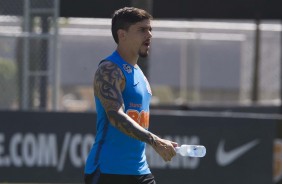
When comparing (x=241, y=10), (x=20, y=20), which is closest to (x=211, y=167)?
(x=20, y=20)

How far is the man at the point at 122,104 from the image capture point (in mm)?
6012

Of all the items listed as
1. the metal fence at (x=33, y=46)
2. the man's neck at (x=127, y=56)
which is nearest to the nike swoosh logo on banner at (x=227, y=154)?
the metal fence at (x=33, y=46)

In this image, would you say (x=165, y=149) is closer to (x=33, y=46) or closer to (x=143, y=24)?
(x=143, y=24)

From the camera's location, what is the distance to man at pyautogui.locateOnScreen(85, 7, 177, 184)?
601cm

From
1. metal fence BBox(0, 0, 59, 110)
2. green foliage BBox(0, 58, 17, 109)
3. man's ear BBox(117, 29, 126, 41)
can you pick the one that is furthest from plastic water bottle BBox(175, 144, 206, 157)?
green foliage BBox(0, 58, 17, 109)

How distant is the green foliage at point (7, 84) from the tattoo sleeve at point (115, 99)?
7843mm

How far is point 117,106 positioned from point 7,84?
8.22m

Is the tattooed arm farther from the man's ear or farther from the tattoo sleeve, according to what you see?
the man's ear

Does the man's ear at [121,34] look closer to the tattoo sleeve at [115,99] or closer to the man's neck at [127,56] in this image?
the man's neck at [127,56]

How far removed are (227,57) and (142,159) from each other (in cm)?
1669

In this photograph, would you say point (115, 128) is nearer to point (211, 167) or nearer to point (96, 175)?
point (96, 175)

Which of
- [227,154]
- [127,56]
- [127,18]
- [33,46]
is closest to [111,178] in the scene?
[127,56]

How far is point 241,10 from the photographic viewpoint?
17.2 m

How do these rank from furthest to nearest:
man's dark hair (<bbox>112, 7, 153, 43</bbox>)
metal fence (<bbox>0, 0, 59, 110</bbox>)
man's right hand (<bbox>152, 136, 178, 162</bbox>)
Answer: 1. metal fence (<bbox>0, 0, 59, 110</bbox>)
2. man's dark hair (<bbox>112, 7, 153, 43</bbox>)
3. man's right hand (<bbox>152, 136, 178, 162</bbox>)
